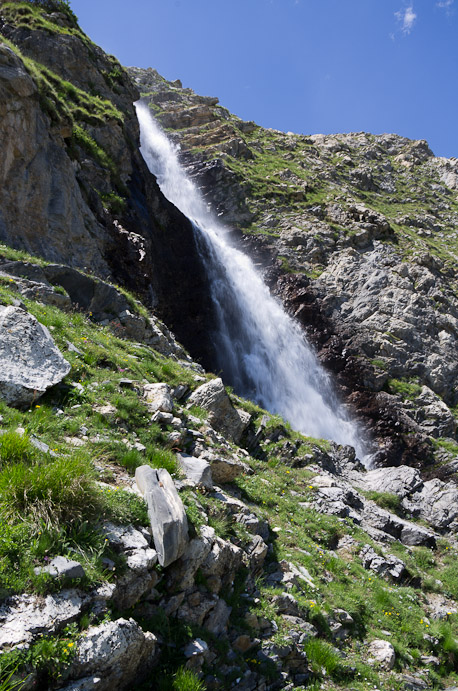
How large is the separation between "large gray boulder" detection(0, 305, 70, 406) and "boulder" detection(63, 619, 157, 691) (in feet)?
10.3

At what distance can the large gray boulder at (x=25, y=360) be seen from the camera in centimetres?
534

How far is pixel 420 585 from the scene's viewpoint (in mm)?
9125

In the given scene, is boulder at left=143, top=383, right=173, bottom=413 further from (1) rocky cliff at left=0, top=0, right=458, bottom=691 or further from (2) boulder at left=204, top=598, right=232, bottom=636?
(2) boulder at left=204, top=598, right=232, bottom=636

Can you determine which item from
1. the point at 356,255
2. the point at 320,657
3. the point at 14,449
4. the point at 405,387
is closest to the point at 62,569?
the point at 14,449

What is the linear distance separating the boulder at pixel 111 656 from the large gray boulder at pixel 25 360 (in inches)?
123

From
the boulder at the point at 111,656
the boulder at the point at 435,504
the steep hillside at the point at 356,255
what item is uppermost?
the steep hillside at the point at 356,255

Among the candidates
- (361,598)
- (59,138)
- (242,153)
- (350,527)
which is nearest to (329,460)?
(350,527)

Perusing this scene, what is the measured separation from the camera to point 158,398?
24.8 ft

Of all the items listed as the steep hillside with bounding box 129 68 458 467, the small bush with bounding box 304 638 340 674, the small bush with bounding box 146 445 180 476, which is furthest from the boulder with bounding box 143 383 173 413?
the steep hillside with bounding box 129 68 458 467

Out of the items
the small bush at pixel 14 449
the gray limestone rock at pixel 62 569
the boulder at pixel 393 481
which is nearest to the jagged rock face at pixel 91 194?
the small bush at pixel 14 449

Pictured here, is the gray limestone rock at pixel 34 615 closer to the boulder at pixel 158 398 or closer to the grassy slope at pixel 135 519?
the grassy slope at pixel 135 519

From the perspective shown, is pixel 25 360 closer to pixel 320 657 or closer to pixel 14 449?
pixel 14 449

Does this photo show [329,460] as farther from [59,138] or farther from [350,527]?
[59,138]

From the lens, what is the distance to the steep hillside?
26688 mm
